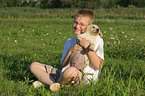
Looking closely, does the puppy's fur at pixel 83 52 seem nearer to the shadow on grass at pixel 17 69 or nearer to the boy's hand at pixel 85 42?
the boy's hand at pixel 85 42

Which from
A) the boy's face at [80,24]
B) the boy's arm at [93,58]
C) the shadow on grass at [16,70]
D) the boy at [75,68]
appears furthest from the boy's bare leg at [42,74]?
the boy's face at [80,24]

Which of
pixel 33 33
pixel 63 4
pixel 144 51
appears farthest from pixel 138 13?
pixel 144 51

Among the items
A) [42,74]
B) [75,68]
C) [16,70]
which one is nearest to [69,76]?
[75,68]

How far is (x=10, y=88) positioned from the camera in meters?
2.56

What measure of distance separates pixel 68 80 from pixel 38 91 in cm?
43

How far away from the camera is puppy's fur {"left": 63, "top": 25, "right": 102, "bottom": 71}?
229cm

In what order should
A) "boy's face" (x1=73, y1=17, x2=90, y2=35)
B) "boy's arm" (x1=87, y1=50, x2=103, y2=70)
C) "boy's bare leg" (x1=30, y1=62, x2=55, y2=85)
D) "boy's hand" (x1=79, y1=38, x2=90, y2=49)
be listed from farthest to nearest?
"boy's bare leg" (x1=30, y1=62, x2=55, y2=85) < "boy's face" (x1=73, y1=17, x2=90, y2=35) < "boy's arm" (x1=87, y1=50, x2=103, y2=70) < "boy's hand" (x1=79, y1=38, x2=90, y2=49)

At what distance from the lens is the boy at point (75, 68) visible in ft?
7.72

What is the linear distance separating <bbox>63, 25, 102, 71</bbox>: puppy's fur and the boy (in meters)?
0.06

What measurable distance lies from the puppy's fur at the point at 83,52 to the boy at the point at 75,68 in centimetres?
6

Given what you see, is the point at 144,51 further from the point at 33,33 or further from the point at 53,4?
the point at 53,4

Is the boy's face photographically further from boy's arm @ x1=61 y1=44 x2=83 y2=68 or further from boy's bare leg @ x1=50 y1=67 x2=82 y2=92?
boy's bare leg @ x1=50 y1=67 x2=82 y2=92

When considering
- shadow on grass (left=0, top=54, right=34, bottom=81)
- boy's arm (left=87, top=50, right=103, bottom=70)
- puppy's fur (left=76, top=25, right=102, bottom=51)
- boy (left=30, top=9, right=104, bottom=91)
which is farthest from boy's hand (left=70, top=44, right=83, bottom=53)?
shadow on grass (left=0, top=54, right=34, bottom=81)

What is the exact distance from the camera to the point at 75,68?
2.40 metres
